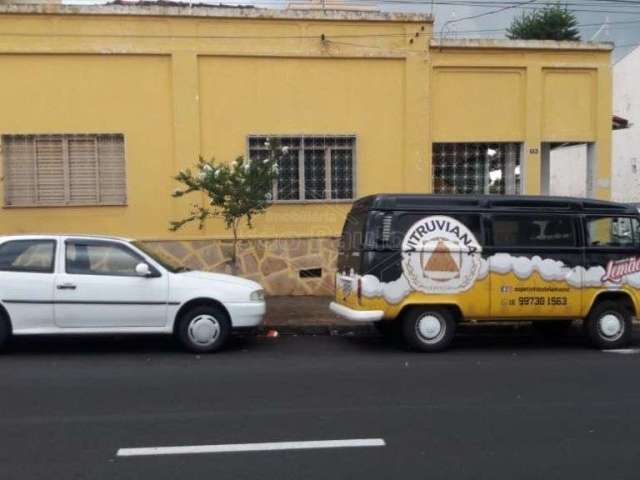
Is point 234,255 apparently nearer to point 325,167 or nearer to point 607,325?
point 325,167

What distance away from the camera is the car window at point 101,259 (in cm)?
909

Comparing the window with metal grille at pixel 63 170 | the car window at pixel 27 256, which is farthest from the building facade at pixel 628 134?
the car window at pixel 27 256

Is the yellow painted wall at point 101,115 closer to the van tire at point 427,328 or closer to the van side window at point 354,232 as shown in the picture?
the van side window at point 354,232

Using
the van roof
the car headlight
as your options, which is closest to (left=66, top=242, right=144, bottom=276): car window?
the car headlight

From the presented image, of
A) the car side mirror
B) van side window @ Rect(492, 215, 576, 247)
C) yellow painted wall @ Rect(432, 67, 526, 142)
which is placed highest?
yellow painted wall @ Rect(432, 67, 526, 142)

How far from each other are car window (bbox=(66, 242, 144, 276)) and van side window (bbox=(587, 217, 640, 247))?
597cm

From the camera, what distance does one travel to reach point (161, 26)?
43.4 feet

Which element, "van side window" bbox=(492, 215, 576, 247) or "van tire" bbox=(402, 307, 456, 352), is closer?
"van tire" bbox=(402, 307, 456, 352)

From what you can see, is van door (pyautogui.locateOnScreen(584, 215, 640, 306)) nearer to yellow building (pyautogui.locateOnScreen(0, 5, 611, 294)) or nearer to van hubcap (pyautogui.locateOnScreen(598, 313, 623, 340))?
van hubcap (pyautogui.locateOnScreen(598, 313, 623, 340))

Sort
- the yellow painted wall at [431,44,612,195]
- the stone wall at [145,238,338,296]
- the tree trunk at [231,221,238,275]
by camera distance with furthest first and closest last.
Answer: the yellow painted wall at [431,44,612,195]
the stone wall at [145,238,338,296]
the tree trunk at [231,221,238,275]

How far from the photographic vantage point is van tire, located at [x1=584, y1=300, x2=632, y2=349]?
9750mm

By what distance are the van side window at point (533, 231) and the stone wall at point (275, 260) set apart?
4.90m

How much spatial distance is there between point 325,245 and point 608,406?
7.86 m

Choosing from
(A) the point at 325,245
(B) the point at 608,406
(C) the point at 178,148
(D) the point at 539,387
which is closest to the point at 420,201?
(D) the point at 539,387
